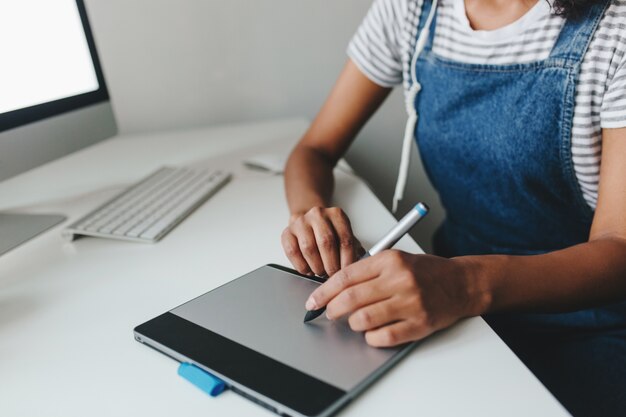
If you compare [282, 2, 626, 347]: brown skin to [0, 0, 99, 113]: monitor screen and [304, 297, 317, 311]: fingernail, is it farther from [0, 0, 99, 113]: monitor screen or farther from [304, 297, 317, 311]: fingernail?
Answer: [0, 0, 99, 113]: monitor screen

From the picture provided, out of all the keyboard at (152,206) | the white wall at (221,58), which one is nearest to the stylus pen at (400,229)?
the keyboard at (152,206)

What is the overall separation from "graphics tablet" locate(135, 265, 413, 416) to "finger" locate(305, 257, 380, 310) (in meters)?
0.02

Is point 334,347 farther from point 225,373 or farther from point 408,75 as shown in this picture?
point 408,75

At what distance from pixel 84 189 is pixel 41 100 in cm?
21

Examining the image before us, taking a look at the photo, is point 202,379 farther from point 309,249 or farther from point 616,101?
point 616,101

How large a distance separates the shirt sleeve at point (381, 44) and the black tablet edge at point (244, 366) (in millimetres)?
532

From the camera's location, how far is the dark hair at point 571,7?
583 mm

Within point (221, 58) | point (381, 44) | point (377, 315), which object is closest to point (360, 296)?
point (377, 315)

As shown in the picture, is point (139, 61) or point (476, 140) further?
point (139, 61)

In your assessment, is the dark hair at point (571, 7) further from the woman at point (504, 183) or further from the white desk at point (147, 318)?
the white desk at point (147, 318)

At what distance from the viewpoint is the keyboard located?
2.29ft

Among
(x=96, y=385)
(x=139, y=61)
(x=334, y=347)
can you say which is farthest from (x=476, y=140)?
(x=139, y=61)

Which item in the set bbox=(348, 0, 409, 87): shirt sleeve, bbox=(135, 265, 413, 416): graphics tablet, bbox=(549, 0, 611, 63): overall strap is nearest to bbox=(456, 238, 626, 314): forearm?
bbox=(135, 265, 413, 416): graphics tablet

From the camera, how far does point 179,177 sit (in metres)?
0.88
